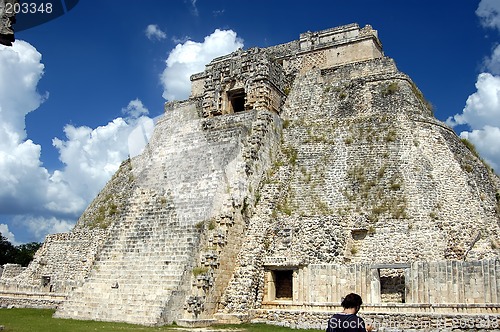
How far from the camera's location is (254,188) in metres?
20.4

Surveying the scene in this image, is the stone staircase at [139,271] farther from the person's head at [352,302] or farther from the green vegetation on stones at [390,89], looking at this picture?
the green vegetation on stones at [390,89]

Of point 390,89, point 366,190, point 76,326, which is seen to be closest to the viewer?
point 76,326

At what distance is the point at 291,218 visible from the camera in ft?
63.4

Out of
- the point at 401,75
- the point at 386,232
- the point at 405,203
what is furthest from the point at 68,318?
the point at 401,75

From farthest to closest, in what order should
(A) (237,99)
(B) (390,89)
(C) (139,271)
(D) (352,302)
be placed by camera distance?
1. (A) (237,99)
2. (B) (390,89)
3. (C) (139,271)
4. (D) (352,302)

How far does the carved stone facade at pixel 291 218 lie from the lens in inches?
632

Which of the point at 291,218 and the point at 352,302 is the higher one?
the point at 291,218

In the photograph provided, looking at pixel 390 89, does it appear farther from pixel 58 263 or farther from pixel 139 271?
pixel 58 263

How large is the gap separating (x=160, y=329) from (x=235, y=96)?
13.7 m

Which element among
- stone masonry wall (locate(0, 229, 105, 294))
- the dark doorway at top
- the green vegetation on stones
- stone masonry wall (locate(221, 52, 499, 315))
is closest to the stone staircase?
stone masonry wall (locate(221, 52, 499, 315))

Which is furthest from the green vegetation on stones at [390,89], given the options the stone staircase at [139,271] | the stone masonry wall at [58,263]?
the stone masonry wall at [58,263]

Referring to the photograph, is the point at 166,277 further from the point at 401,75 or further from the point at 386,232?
the point at 401,75

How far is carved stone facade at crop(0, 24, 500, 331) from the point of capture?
52.6ft

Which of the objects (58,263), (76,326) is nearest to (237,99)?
Result: (58,263)
